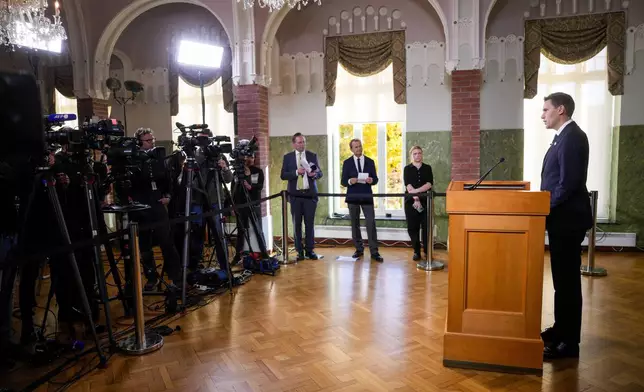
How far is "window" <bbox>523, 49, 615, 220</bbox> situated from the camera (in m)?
6.13

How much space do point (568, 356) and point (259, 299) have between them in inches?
99.5

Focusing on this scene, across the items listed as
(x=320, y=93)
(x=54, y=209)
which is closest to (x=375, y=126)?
(x=320, y=93)

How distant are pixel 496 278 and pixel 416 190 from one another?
3.07 meters

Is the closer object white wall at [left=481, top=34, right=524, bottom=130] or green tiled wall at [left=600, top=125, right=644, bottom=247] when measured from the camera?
green tiled wall at [left=600, top=125, right=644, bottom=247]

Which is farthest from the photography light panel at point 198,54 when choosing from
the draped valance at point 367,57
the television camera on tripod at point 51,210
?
the television camera on tripod at point 51,210

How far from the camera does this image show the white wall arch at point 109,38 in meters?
6.84

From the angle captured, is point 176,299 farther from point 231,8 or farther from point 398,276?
point 231,8

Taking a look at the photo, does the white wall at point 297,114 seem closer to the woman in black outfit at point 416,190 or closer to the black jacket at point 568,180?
the woman in black outfit at point 416,190

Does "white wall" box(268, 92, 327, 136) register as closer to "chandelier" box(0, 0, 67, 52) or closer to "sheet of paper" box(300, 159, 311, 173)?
"sheet of paper" box(300, 159, 311, 173)

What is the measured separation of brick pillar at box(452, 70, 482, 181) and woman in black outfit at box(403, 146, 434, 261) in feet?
1.88

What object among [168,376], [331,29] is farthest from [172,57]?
[168,376]

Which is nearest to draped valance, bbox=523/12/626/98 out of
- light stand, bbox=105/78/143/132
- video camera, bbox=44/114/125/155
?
video camera, bbox=44/114/125/155

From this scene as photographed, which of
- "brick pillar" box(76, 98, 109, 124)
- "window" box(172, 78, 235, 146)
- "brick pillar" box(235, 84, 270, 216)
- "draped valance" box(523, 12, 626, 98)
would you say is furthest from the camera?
"window" box(172, 78, 235, 146)

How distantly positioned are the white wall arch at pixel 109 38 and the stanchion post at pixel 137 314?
15.9 feet
